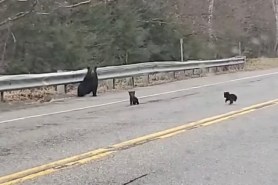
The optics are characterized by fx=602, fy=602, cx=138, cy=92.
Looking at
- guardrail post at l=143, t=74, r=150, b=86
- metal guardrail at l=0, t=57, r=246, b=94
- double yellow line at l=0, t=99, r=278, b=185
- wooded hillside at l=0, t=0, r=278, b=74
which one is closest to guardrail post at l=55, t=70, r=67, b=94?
metal guardrail at l=0, t=57, r=246, b=94

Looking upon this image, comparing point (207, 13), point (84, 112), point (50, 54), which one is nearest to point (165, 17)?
point (207, 13)

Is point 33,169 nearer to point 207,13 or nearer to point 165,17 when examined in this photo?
point 165,17

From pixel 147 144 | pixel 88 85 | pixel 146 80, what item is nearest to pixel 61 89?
pixel 88 85

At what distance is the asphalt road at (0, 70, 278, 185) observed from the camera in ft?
20.4

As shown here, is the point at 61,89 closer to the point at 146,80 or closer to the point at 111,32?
the point at 146,80

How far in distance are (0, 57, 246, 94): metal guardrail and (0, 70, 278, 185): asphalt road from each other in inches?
45.1

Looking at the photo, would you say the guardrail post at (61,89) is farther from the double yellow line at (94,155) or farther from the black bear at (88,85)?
the double yellow line at (94,155)

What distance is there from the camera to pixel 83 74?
17.1 metres

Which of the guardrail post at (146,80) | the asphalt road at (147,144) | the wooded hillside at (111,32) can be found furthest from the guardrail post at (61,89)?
the wooded hillside at (111,32)

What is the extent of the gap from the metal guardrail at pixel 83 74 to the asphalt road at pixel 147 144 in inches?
45.1

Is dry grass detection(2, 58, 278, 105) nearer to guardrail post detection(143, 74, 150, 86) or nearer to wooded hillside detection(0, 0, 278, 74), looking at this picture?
guardrail post detection(143, 74, 150, 86)

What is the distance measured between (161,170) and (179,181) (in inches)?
19.7

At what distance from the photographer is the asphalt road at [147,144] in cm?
620

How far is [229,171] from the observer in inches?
250
